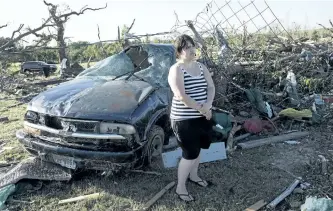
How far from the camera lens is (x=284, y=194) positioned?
4.16 m

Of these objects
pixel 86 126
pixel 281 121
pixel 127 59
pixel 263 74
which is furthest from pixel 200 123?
pixel 263 74

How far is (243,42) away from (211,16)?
115 centimetres

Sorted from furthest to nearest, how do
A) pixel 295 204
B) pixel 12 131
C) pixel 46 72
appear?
pixel 46 72, pixel 12 131, pixel 295 204

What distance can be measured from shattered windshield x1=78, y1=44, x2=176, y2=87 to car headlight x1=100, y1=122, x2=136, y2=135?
1272mm

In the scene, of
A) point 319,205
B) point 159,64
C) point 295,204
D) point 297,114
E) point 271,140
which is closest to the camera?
point 319,205

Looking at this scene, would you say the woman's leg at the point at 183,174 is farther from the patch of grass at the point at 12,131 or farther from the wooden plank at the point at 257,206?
the patch of grass at the point at 12,131

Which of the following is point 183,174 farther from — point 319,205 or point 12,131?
point 12,131

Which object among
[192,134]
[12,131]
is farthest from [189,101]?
[12,131]

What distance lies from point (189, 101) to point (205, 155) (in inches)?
67.6

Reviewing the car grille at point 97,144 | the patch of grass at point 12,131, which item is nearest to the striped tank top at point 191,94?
the car grille at point 97,144

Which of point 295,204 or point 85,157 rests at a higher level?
point 85,157

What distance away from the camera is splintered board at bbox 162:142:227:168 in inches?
197

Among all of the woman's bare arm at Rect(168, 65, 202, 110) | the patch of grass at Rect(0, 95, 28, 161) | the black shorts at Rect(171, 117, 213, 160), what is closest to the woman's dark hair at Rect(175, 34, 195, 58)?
the woman's bare arm at Rect(168, 65, 202, 110)

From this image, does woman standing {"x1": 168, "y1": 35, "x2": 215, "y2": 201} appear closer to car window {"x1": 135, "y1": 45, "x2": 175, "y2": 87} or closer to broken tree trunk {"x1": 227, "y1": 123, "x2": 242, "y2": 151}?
car window {"x1": 135, "y1": 45, "x2": 175, "y2": 87}
